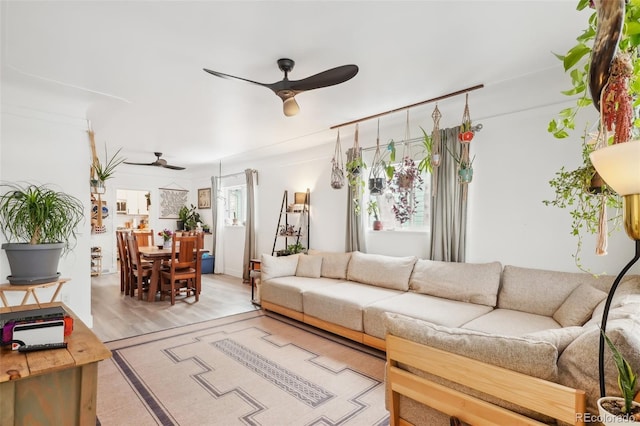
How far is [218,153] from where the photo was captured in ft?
20.9

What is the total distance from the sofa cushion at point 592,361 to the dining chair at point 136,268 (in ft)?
18.0

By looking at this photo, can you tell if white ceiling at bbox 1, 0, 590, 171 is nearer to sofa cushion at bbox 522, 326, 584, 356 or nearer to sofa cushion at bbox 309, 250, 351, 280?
sofa cushion at bbox 522, 326, 584, 356

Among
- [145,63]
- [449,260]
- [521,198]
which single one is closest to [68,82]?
[145,63]

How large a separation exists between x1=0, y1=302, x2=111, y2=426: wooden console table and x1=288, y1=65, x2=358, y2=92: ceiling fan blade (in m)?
2.05

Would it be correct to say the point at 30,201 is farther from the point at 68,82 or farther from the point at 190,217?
the point at 190,217

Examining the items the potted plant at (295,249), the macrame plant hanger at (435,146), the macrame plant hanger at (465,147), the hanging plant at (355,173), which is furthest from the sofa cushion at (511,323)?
the potted plant at (295,249)

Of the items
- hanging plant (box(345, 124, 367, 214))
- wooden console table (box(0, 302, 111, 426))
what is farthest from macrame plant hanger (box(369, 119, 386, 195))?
wooden console table (box(0, 302, 111, 426))

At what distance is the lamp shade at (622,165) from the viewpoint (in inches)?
25.4

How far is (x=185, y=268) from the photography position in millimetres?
5262

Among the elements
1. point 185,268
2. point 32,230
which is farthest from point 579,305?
point 185,268

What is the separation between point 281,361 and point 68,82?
10.9 ft

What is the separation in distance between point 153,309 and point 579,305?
4.94 metres

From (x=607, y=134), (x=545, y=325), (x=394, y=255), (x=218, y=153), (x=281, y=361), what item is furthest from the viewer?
(x=218, y=153)

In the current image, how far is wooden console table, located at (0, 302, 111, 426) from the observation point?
1.34m
